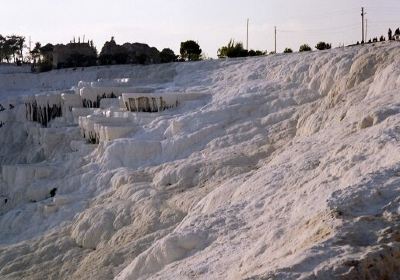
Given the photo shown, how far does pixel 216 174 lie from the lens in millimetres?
15742

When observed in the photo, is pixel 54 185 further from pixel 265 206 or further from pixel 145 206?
pixel 265 206

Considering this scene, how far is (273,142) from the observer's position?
1645cm

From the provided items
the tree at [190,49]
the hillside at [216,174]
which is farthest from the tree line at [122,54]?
the hillside at [216,174]

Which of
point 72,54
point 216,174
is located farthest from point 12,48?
point 216,174

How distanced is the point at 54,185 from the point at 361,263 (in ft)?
49.4

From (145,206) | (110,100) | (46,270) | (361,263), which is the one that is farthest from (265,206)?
(110,100)

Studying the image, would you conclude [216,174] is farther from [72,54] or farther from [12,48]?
[12,48]

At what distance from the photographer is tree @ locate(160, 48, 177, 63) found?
37.3m

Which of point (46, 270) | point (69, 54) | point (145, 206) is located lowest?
point (46, 270)

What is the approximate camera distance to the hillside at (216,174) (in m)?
7.96

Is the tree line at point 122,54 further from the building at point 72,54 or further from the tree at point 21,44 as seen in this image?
the tree at point 21,44

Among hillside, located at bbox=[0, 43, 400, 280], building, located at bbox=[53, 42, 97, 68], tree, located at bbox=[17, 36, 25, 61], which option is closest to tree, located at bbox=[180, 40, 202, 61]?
building, located at bbox=[53, 42, 97, 68]

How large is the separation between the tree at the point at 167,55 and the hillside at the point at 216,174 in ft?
22.4

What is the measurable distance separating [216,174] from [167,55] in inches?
914
